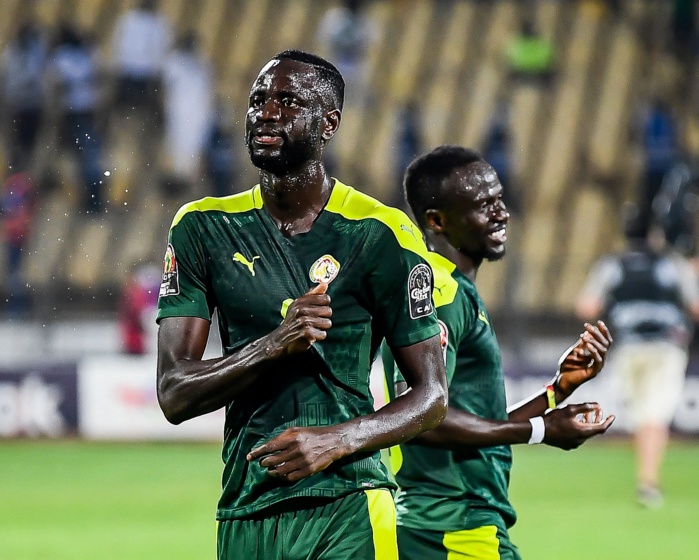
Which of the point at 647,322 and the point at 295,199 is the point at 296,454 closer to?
the point at 295,199

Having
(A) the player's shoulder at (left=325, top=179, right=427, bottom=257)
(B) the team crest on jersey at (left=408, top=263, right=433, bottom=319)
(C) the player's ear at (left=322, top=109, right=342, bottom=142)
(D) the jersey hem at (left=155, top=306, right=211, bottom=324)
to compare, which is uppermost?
(C) the player's ear at (left=322, top=109, right=342, bottom=142)

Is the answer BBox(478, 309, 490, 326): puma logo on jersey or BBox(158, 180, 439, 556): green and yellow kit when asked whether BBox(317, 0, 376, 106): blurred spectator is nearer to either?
BBox(478, 309, 490, 326): puma logo on jersey

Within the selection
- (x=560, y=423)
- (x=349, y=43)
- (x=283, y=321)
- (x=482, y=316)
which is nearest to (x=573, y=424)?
(x=560, y=423)

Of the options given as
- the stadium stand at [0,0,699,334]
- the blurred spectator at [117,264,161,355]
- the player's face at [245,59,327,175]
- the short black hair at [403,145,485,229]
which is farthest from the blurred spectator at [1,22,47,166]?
the player's face at [245,59,327,175]

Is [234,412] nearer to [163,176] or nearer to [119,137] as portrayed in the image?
[163,176]

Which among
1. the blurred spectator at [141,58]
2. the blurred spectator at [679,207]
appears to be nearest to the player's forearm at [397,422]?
the blurred spectator at [679,207]

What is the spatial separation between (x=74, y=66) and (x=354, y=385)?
602 inches

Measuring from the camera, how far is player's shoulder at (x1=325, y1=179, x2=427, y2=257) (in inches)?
147

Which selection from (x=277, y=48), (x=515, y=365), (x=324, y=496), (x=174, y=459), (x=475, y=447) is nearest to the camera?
(x=324, y=496)

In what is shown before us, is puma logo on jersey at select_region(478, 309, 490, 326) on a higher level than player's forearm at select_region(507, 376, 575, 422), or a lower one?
higher

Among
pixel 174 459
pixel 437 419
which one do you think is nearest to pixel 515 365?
pixel 174 459

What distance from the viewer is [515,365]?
51.2 feet

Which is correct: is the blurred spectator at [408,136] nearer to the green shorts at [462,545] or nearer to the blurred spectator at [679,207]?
the blurred spectator at [679,207]

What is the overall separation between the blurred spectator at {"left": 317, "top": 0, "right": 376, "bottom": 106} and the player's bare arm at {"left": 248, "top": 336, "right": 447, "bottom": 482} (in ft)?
49.7
